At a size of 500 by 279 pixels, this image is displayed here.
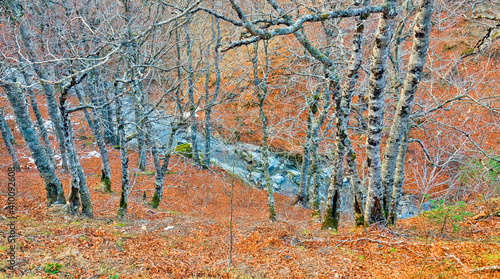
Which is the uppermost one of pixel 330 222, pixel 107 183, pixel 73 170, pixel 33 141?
pixel 33 141

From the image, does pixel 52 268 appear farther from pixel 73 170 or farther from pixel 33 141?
pixel 33 141

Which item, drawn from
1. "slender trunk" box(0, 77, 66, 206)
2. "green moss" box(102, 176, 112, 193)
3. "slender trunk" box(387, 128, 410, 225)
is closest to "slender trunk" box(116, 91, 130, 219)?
"slender trunk" box(0, 77, 66, 206)

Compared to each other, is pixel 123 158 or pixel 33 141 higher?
pixel 33 141

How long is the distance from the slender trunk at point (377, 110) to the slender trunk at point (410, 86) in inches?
11.7

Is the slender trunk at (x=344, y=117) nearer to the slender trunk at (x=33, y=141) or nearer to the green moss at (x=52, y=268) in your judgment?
the green moss at (x=52, y=268)

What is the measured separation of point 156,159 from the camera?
10273 millimetres

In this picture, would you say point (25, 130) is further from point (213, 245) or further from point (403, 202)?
point (403, 202)

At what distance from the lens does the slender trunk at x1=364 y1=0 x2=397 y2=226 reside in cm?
485

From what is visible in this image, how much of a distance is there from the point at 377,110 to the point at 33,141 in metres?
7.51

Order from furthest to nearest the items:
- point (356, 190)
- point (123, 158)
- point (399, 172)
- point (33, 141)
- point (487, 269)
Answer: point (123, 158) → point (399, 172) → point (33, 141) → point (356, 190) → point (487, 269)

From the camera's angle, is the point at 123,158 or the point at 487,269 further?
the point at 123,158

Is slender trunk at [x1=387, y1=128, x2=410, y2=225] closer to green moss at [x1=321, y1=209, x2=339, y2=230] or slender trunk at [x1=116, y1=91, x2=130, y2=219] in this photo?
green moss at [x1=321, y1=209, x2=339, y2=230]

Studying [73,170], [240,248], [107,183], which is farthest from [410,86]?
[107,183]

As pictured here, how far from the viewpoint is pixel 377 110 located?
530cm
